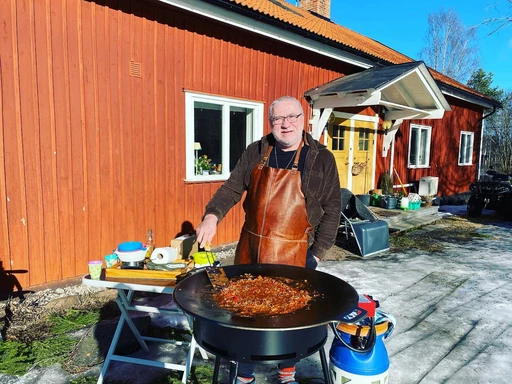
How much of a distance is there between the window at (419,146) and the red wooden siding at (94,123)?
303 inches

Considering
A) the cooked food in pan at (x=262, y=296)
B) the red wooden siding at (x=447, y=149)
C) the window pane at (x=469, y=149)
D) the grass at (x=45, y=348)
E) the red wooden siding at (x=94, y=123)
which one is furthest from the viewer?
the window pane at (x=469, y=149)

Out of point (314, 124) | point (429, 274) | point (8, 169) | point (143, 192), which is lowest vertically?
point (429, 274)

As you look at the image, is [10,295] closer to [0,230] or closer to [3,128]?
[0,230]

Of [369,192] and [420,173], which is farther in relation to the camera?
[420,173]

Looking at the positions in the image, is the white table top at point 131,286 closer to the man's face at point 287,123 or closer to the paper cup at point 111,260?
the paper cup at point 111,260

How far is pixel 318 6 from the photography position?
40.5 feet

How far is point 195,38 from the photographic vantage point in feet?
17.5

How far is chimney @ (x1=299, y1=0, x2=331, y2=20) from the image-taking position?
12.4 meters

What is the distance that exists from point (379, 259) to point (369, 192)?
4020mm

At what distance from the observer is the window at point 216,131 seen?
545 cm

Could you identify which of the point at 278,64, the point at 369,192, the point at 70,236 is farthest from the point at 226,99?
the point at 369,192

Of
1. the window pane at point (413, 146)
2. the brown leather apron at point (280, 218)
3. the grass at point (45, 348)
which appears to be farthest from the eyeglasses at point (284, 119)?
the window pane at point (413, 146)

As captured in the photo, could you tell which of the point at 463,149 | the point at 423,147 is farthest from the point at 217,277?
the point at 463,149

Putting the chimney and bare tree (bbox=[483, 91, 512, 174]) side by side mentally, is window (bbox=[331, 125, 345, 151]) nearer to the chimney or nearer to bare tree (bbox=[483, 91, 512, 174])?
the chimney
